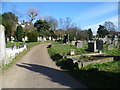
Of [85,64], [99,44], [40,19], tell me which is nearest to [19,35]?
[40,19]

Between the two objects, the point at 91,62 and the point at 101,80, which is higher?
the point at 91,62

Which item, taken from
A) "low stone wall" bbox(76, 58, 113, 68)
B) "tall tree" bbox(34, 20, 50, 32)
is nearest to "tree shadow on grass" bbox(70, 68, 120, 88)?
"low stone wall" bbox(76, 58, 113, 68)

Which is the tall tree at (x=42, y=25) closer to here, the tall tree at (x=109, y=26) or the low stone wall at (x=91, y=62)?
the tall tree at (x=109, y=26)

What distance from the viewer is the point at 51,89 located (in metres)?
4.72

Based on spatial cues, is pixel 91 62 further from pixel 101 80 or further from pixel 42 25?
pixel 42 25

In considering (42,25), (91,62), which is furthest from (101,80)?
(42,25)

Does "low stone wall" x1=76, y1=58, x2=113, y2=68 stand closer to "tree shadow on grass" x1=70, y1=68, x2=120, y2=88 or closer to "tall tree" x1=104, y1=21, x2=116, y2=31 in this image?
"tree shadow on grass" x1=70, y1=68, x2=120, y2=88

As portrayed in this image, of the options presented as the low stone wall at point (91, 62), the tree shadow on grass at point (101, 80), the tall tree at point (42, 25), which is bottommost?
the tree shadow on grass at point (101, 80)

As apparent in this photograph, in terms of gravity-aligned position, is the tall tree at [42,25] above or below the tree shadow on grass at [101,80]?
above

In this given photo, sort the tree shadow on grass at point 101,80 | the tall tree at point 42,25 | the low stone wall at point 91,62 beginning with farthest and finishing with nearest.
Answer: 1. the tall tree at point 42,25
2. the low stone wall at point 91,62
3. the tree shadow on grass at point 101,80

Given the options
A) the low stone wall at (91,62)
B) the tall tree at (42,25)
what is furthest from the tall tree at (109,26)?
the low stone wall at (91,62)

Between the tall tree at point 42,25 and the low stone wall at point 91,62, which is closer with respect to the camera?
the low stone wall at point 91,62

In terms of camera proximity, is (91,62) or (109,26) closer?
(91,62)

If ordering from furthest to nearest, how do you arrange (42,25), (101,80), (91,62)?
1. (42,25)
2. (91,62)
3. (101,80)
